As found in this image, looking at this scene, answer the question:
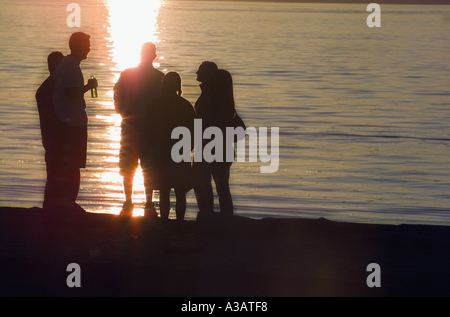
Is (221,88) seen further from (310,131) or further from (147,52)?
(310,131)

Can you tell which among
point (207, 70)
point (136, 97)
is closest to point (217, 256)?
point (207, 70)

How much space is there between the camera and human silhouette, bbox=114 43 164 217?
7.29 m

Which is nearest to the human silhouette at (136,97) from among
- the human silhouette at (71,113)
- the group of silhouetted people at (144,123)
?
the group of silhouetted people at (144,123)

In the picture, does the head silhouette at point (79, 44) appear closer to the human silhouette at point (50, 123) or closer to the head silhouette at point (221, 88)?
the human silhouette at point (50, 123)

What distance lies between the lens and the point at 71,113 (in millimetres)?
7000

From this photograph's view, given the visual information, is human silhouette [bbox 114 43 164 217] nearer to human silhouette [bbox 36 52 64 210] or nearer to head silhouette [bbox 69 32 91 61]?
head silhouette [bbox 69 32 91 61]

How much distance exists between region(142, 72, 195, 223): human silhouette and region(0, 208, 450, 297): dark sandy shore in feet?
1.17

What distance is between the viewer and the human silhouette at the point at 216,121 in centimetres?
698

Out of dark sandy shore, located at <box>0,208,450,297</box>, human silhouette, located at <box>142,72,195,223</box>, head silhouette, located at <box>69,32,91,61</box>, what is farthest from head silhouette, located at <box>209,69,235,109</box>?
head silhouette, located at <box>69,32,91,61</box>

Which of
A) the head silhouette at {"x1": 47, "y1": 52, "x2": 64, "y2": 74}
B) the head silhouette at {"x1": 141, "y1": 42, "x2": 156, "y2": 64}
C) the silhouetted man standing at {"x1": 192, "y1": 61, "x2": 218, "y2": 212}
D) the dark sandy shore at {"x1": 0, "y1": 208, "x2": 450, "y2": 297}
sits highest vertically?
the head silhouette at {"x1": 141, "y1": 42, "x2": 156, "y2": 64}
